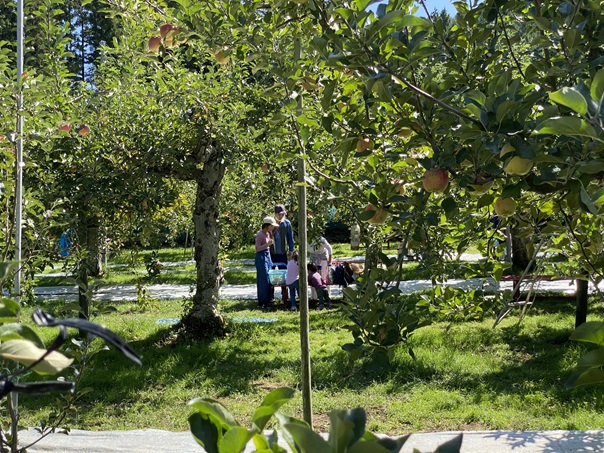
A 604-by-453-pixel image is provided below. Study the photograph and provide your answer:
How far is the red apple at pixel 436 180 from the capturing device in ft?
5.39

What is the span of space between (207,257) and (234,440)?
246 inches

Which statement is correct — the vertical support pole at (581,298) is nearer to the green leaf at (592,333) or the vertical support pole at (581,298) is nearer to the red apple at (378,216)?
the red apple at (378,216)

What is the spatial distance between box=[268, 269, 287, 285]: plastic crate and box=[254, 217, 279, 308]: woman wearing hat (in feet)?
0.39

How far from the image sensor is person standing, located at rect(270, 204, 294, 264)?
8.30 m

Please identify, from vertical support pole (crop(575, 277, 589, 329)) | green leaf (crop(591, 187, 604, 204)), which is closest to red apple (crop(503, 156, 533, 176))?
green leaf (crop(591, 187, 604, 204))

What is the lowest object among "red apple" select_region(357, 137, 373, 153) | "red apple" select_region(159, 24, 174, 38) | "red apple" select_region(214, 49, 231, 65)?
"red apple" select_region(357, 137, 373, 153)

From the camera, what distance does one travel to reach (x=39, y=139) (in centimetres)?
293

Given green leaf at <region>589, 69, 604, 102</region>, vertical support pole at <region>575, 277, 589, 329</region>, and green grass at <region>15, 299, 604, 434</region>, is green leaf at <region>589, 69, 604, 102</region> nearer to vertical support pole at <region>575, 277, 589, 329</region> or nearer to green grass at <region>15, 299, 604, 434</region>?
green grass at <region>15, 299, 604, 434</region>

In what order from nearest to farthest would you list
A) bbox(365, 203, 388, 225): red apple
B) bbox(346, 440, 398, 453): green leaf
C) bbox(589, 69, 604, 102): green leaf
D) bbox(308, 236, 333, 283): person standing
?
bbox(346, 440, 398, 453): green leaf < bbox(589, 69, 604, 102): green leaf < bbox(365, 203, 388, 225): red apple < bbox(308, 236, 333, 283): person standing

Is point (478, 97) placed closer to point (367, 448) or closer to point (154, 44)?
point (367, 448)

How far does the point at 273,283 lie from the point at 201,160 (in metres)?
3.40

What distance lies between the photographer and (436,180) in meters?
1.64

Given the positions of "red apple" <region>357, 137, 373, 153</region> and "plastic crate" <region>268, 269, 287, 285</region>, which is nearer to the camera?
"red apple" <region>357, 137, 373, 153</region>

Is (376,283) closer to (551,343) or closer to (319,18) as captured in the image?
(319,18)
